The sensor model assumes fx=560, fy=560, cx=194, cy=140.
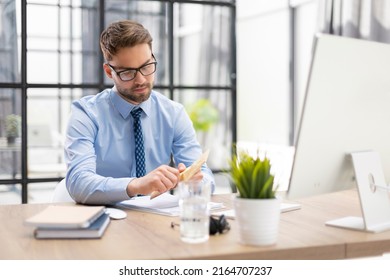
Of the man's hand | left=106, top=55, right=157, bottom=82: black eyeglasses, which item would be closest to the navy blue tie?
left=106, top=55, right=157, bottom=82: black eyeglasses

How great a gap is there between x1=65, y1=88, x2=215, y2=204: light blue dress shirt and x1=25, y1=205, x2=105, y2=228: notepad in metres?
0.30

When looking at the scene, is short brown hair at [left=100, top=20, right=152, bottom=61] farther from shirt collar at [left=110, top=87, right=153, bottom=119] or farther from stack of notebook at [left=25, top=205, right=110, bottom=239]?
stack of notebook at [left=25, top=205, right=110, bottom=239]

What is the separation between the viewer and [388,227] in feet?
4.98

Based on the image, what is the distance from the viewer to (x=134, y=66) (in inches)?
83.4

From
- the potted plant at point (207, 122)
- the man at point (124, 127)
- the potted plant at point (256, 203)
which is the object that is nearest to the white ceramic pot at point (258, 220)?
the potted plant at point (256, 203)

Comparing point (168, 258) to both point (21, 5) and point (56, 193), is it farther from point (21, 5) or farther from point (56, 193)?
point (21, 5)

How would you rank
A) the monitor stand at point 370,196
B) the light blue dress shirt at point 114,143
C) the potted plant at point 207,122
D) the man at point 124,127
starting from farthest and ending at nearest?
the potted plant at point 207,122
the man at point 124,127
the light blue dress shirt at point 114,143
the monitor stand at point 370,196

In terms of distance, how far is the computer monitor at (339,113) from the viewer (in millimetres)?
1365

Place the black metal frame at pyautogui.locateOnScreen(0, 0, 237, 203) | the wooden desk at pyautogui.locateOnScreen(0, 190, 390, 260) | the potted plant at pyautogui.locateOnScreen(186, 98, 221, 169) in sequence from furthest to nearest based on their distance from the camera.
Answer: the potted plant at pyautogui.locateOnScreen(186, 98, 221, 169)
the black metal frame at pyautogui.locateOnScreen(0, 0, 237, 203)
the wooden desk at pyautogui.locateOnScreen(0, 190, 390, 260)

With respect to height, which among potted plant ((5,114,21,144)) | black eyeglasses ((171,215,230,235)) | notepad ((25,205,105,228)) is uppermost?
potted plant ((5,114,21,144))

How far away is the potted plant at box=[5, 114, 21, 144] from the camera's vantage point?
3238 mm

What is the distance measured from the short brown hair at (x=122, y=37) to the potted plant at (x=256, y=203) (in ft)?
3.17

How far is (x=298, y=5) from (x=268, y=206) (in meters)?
3.99

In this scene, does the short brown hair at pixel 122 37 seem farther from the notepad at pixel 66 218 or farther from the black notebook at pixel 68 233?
the black notebook at pixel 68 233
